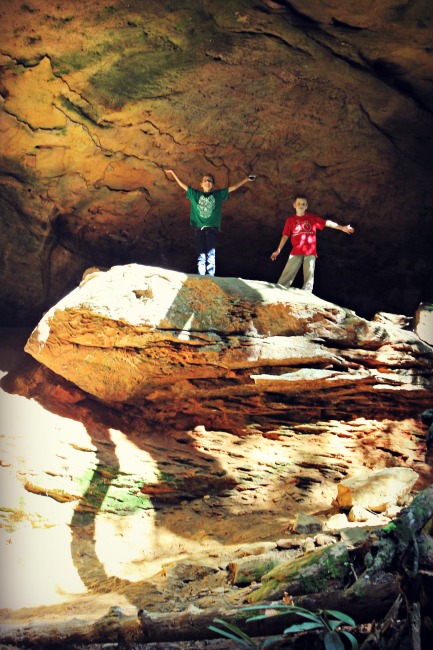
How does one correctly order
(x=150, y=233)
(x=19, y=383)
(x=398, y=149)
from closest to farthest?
(x=19, y=383) < (x=398, y=149) < (x=150, y=233)

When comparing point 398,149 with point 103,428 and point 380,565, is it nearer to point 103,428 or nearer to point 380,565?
point 103,428

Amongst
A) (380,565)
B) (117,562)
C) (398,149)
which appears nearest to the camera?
(380,565)

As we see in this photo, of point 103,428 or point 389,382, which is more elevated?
point 389,382

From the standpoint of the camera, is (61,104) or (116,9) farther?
(61,104)

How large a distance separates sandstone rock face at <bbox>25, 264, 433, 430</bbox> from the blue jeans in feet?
1.60

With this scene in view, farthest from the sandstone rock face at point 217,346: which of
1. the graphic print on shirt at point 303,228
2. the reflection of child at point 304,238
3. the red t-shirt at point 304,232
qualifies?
the graphic print on shirt at point 303,228

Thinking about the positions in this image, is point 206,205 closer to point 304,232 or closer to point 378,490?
point 304,232

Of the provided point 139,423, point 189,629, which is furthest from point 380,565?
point 139,423

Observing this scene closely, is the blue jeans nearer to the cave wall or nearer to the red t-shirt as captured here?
the red t-shirt

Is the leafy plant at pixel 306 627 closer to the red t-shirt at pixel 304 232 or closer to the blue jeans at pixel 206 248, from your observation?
the blue jeans at pixel 206 248

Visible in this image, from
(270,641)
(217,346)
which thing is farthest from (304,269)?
(270,641)

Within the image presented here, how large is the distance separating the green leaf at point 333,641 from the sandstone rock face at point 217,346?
367cm

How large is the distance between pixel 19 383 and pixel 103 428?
139 cm

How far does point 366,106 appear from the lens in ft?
23.9
